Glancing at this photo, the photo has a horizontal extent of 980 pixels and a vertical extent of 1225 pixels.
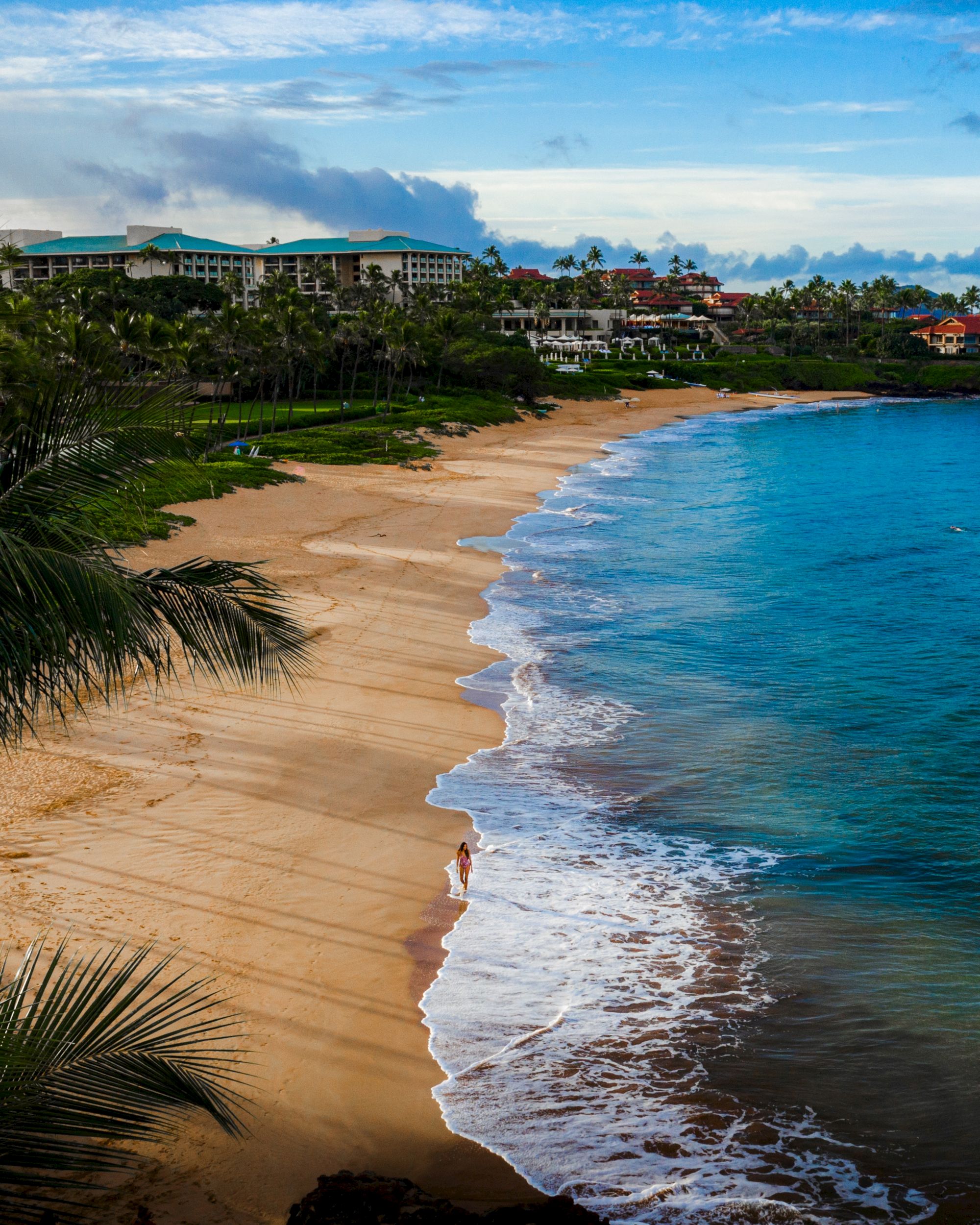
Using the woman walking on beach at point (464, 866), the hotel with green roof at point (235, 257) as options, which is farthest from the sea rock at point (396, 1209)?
the hotel with green roof at point (235, 257)

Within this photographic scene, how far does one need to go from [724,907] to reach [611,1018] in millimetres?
3146

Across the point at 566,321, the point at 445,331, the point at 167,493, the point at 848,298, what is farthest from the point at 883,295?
the point at 167,493

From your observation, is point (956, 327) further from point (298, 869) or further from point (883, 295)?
point (298, 869)

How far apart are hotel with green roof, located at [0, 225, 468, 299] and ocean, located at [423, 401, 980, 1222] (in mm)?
102901

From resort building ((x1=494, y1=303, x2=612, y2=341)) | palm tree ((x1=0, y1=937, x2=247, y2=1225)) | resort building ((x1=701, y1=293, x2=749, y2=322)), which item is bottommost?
palm tree ((x1=0, y1=937, x2=247, y2=1225))

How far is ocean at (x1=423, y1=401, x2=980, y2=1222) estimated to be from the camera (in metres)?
10.0

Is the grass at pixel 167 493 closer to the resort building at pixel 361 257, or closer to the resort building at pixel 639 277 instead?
the resort building at pixel 361 257

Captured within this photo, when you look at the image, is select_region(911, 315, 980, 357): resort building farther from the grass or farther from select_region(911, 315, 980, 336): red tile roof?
the grass

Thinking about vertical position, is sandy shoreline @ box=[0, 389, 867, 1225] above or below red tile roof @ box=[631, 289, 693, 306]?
below

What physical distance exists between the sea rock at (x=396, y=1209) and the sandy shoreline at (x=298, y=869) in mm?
288

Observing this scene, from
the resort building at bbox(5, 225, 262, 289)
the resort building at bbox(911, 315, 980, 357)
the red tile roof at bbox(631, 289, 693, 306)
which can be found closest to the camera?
the resort building at bbox(5, 225, 262, 289)

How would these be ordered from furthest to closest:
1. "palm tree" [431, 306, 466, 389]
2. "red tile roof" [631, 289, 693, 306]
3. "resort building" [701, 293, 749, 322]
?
"resort building" [701, 293, 749, 322] → "red tile roof" [631, 289, 693, 306] → "palm tree" [431, 306, 466, 389]

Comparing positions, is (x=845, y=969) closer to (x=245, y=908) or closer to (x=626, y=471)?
(x=245, y=908)

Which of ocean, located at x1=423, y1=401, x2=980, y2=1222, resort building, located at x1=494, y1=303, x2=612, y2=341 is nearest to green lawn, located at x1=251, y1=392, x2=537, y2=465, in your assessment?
ocean, located at x1=423, y1=401, x2=980, y2=1222
